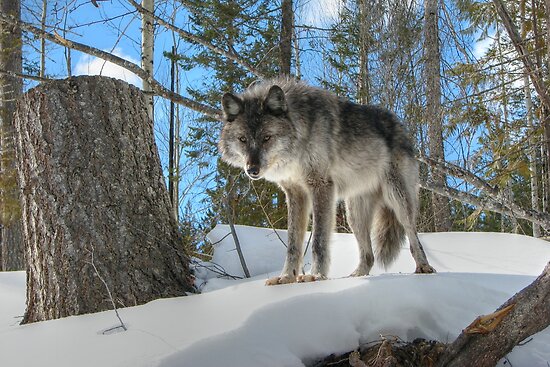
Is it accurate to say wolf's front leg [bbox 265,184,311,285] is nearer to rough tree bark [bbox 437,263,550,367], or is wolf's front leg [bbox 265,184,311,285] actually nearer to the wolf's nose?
the wolf's nose

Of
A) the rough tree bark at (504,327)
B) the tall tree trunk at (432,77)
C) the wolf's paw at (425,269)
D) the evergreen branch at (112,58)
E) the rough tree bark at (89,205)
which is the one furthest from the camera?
the tall tree trunk at (432,77)

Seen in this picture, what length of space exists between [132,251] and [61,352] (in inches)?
54.8

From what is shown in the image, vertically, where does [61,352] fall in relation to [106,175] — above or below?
below

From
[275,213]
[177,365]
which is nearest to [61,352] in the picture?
[177,365]

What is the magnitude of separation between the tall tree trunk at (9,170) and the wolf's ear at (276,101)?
953cm

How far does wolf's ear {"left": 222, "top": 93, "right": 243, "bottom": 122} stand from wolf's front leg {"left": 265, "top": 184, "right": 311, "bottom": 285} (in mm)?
865

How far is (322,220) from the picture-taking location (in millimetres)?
4445

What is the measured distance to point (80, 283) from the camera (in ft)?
12.3

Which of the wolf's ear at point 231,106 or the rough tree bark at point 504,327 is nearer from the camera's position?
the rough tree bark at point 504,327

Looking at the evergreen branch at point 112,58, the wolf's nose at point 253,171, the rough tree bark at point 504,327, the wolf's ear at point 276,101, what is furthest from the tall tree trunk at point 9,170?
the rough tree bark at point 504,327

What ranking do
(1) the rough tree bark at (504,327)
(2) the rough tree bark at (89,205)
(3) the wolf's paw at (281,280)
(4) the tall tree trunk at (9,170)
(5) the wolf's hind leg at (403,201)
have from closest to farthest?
(1) the rough tree bark at (504,327) → (2) the rough tree bark at (89,205) → (3) the wolf's paw at (281,280) → (5) the wolf's hind leg at (403,201) → (4) the tall tree trunk at (9,170)

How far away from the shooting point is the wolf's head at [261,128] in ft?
14.3

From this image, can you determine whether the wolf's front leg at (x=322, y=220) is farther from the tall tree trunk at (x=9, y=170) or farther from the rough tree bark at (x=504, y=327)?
the tall tree trunk at (x=9, y=170)

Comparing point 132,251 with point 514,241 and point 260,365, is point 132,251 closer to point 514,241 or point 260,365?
point 260,365
